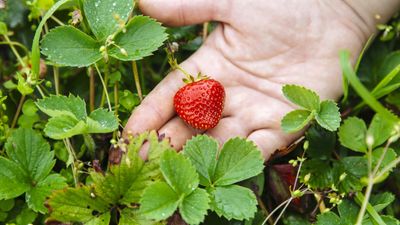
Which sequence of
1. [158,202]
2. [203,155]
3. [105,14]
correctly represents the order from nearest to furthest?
[158,202] < [203,155] < [105,14]

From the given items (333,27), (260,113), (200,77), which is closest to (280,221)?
(260,113)

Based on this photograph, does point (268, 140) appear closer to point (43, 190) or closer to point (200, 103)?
point (200, 103)

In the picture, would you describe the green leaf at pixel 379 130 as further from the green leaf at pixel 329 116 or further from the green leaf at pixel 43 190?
the green leaf at pixel 43 190

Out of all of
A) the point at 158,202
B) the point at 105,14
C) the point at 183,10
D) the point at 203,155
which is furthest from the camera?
the point at 183,10

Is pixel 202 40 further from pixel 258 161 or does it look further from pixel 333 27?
pixel 258 161

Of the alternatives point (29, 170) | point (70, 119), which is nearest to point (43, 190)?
point (29, 170)

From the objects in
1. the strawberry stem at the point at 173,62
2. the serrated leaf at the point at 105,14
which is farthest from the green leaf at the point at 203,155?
the serrated leaf at the point at 105,14

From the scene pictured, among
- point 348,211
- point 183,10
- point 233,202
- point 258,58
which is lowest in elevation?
point 348,211
